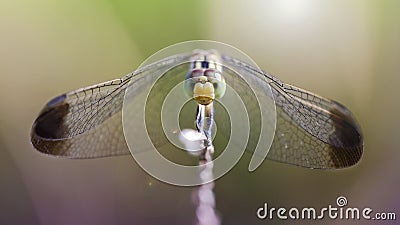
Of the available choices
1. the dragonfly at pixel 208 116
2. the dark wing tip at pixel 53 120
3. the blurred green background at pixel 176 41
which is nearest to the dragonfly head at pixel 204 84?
the dragonfly at pixel 208 116

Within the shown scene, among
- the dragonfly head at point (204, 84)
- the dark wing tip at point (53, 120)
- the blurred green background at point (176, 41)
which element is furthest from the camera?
the blurred green background at point (176, 41)

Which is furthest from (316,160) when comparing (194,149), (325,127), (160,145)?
(160,145)

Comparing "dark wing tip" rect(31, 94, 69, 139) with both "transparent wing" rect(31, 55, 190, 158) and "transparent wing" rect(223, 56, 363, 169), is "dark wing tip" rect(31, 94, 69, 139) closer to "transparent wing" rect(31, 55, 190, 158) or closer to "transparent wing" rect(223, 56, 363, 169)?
"transparent wing" rect(31, 55, 190, 158)

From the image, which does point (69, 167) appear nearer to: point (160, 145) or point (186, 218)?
point (160, 145)

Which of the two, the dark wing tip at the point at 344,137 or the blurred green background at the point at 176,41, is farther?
the blurred green background at the point at 176,41

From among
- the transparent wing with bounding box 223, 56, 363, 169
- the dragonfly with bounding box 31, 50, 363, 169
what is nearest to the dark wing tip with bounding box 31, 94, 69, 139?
the dragonfly with bounding box 31, 50, 363, 169

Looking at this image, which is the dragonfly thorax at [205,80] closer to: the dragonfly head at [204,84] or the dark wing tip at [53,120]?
the dragonfly head at [204,84]

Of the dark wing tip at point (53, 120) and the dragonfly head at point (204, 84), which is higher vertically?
the dragonfly head at point (204, 84)
